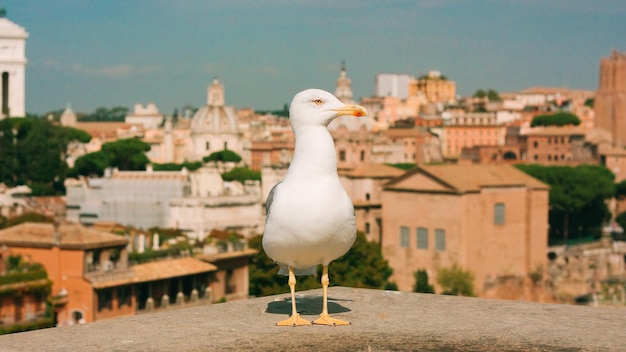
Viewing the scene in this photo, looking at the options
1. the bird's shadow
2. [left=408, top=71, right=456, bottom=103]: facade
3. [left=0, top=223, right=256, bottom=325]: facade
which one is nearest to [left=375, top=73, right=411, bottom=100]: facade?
[left=408, top=71, right=456, bottom=103]: facade

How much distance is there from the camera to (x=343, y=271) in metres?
37.7

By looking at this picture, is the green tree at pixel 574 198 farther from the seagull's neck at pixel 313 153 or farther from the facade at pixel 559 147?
the seagull's neck at pixel 313 153

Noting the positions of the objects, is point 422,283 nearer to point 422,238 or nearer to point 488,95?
point 422,238

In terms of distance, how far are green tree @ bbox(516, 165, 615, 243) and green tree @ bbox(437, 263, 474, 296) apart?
65.7 ft

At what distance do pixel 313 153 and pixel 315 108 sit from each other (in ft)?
0.89

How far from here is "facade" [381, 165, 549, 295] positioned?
145 ft

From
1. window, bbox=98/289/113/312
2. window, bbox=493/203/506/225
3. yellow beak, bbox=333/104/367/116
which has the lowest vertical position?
window, bbox=98/289/113/312

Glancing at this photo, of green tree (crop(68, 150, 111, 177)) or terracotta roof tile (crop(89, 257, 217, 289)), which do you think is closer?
terracotta roof tile (crop(89, 257, 217, 289))

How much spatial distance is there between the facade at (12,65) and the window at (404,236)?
51149mm

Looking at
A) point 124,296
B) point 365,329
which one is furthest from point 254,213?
point 365,329

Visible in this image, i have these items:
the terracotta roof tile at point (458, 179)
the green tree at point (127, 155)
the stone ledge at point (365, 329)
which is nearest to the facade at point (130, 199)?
the terracotta roof tile at point (458, 179)

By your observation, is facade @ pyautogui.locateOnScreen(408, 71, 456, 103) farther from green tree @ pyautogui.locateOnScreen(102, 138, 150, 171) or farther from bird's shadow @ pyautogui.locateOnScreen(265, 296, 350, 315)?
bird's shadow @ pyautogui.locateOnScreen(265, 296, 350, 315)

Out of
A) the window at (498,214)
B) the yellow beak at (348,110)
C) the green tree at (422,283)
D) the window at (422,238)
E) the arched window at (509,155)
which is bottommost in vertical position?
the green tree at (422,283)

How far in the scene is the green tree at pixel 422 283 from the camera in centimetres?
4297
